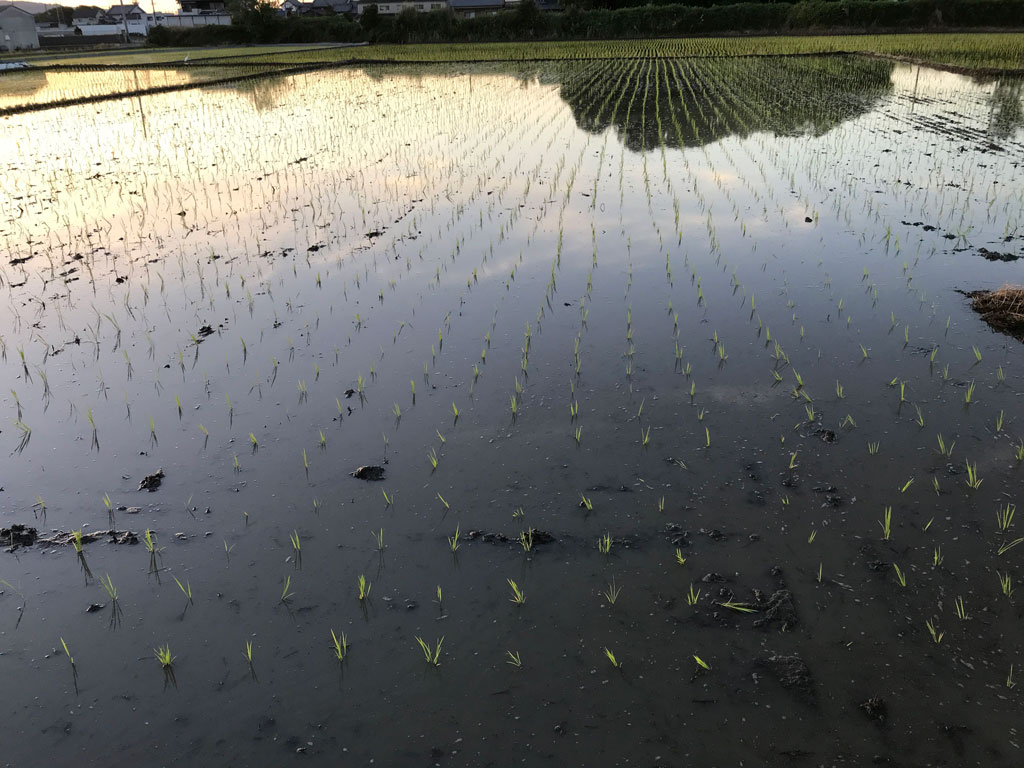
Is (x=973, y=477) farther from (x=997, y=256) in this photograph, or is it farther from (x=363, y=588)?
(x=997, y=256)

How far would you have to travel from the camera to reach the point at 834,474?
10.9ft

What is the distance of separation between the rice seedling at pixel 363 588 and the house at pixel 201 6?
7694cm

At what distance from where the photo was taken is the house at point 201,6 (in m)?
65.1

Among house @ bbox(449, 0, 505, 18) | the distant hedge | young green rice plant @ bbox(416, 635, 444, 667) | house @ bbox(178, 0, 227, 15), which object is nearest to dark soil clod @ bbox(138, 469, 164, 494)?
young green rice plant @ bbox(416, 635, 444, 667)

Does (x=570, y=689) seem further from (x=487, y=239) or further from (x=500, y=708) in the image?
(x=487, y=239)

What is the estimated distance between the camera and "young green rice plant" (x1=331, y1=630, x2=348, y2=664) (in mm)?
2457

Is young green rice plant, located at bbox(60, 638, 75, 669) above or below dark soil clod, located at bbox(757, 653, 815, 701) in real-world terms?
below

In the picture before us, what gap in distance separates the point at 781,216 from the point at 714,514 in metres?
5.21

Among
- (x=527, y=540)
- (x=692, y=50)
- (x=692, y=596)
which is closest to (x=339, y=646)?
(x=527, y=540)

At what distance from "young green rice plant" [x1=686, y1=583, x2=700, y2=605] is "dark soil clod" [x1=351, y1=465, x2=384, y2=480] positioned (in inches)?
63.5

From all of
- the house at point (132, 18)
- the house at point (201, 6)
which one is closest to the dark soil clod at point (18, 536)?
the house at point (201, 6)

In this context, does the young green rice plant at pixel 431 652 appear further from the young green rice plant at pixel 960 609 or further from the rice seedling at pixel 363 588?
the young green rice plant at pixel 960 609

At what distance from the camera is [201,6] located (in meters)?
65.9

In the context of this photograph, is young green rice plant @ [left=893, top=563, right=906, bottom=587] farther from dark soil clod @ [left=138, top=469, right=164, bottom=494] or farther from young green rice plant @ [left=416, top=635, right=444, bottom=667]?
dark soil clod @ [left=138, top=469, right=164, bottom=494]
